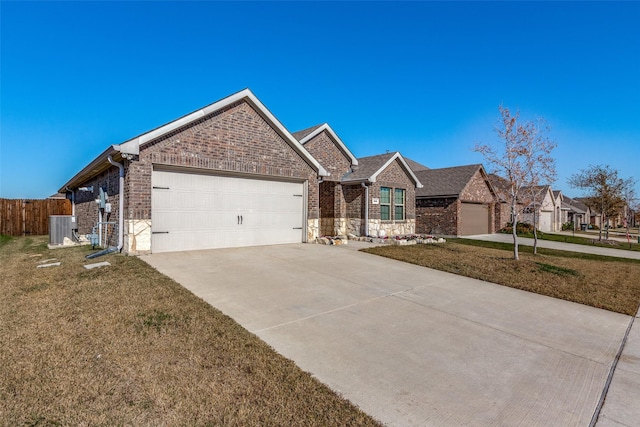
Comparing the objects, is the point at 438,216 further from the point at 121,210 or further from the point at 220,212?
the point at 121,210

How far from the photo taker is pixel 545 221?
1193 inches

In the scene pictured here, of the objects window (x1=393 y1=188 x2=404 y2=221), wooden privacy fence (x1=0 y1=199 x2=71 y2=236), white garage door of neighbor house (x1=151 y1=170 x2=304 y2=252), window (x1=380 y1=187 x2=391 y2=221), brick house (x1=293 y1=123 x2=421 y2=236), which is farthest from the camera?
wooden privacy fence (x1=0 y1=199 x2=71 y2=236)

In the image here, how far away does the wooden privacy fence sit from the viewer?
1733cm

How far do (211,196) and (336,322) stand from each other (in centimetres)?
694

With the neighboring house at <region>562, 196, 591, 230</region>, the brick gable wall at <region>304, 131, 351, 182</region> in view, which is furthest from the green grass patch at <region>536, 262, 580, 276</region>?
the neighboring house at <region>562, 196, 591, 230</region>

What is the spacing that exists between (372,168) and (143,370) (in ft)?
46.8

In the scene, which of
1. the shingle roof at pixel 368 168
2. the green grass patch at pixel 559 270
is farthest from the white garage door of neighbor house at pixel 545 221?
the green grass patch at pixel 559 270

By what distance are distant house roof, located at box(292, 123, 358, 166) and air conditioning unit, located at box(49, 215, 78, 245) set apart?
398 inches

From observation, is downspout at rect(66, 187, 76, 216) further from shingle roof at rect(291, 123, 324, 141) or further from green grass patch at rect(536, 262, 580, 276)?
green grass patch at rect(536, 262, 580, 276)

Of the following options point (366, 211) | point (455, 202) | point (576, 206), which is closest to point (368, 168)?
point (366, 211)

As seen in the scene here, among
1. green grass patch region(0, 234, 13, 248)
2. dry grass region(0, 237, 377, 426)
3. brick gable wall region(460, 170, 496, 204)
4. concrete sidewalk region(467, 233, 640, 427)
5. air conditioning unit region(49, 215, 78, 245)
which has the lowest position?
concrete sidewalk region(467, 233, 640, 427)

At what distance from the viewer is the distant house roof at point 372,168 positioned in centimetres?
1534

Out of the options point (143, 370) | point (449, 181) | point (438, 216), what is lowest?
point (143, 370)

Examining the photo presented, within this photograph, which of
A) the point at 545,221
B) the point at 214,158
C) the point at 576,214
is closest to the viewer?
the point at 214,158
